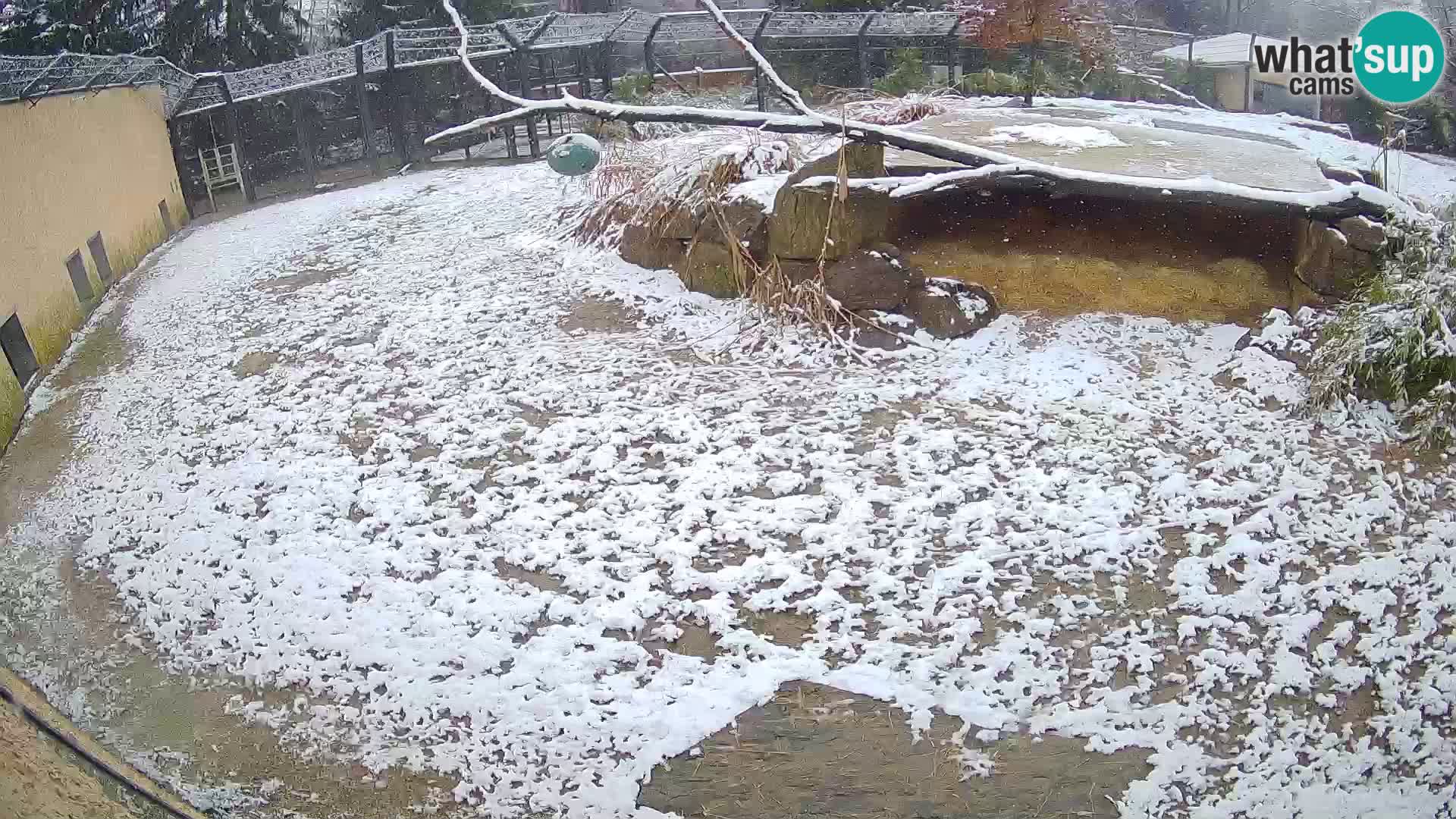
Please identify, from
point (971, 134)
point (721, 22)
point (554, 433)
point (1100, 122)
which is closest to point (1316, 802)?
point (554, 433)

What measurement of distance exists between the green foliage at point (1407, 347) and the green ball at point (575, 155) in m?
5.28

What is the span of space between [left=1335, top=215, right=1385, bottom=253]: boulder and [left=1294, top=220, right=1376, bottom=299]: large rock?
0.02 m

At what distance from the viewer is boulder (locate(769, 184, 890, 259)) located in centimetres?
606

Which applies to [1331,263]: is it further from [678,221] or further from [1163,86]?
[1163,86]

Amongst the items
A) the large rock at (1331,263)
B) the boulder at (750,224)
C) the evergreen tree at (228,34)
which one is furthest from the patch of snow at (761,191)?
the evergreen tree at (228,34)

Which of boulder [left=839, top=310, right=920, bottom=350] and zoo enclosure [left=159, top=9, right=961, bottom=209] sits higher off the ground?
zoo enclosure [left=159, top=9, right=961, bottom=209]

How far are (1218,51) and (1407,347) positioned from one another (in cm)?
964

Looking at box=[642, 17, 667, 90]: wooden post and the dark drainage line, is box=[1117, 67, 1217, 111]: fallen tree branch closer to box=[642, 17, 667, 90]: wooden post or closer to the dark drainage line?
box=[642, 17, 667, 90]: wooden post

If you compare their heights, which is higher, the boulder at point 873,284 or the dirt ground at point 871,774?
the boulder at point 873,284

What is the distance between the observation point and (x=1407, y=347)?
441cm

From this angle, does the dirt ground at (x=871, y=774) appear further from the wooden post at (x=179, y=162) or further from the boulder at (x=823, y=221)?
the wooden post at (x=179, y=162)

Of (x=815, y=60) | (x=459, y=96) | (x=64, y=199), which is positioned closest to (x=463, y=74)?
(x=459, y=96)

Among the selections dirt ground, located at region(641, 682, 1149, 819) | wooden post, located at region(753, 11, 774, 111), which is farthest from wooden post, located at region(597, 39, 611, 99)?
dirt ground, located at region(641, 682, 1149, 819)

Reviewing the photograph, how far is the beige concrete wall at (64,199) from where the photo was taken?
5.88m
